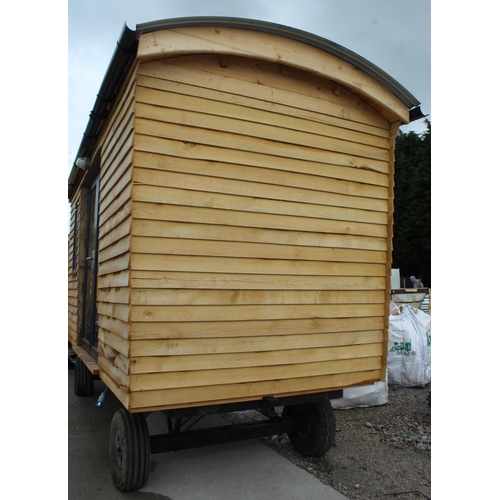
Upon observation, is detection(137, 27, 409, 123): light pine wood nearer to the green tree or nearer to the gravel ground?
the gravel ground

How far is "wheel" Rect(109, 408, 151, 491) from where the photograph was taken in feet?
12.2

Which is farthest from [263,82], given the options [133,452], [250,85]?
[133,452]

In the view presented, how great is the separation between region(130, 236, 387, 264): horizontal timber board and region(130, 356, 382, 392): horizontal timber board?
3.03ft

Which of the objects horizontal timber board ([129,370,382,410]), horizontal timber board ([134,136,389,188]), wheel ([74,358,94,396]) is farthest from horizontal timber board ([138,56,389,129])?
wheel ([74,358,94,396])

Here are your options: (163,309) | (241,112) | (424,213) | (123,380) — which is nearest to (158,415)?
(123,380)

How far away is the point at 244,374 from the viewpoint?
386 centimetres

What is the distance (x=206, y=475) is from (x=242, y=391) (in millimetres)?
988

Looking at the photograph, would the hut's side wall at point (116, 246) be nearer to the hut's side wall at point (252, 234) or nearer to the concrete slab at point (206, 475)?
the hut's side wall at point (252, 234)

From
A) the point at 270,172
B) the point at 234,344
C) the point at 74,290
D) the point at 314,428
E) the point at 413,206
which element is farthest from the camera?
the point at 413,206

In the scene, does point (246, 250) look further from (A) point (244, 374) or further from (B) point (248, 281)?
(A) point (244, 374)

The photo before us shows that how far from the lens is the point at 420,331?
742 cm

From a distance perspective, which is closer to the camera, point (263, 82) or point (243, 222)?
point (243, 222)

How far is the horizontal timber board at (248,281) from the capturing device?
11.6ft

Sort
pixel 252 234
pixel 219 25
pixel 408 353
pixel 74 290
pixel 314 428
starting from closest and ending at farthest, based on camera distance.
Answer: pixel 219 25
pixel 252 234
pixel 314 428
pixel 408 353
pixel 74 290
